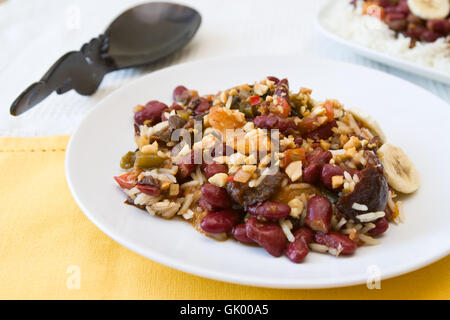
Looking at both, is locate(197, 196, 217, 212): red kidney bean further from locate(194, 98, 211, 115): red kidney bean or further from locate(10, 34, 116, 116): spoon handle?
locate(10, 34, 116, 116): spoon handle

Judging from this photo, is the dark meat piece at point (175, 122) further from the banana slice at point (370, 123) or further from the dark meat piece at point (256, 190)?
the banana slice at point (370, 123)

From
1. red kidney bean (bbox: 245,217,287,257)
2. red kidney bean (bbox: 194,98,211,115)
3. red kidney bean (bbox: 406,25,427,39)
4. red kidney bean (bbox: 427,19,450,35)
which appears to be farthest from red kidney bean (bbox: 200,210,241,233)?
red kidney bean (bbox: 427,19,450,35)

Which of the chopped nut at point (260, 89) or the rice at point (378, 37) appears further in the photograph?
the rice at point (378, 37)

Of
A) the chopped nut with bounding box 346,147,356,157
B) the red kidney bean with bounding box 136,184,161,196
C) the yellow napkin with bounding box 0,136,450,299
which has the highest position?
the chopped nut with bounding box 346,147,356,157

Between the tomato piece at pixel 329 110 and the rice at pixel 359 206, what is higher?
the tomato piece at pixel 329 110

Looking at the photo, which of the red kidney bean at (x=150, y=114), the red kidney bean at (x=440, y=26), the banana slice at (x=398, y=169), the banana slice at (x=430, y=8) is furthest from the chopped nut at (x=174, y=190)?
the banana slice at (x=430, y=8)

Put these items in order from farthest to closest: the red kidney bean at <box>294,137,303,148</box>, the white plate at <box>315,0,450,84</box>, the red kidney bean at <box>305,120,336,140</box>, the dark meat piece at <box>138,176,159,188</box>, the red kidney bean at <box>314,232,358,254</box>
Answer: the white plate at <box>315,0,450,84</box> < the red kidney bean at <box>305,120,336,140</box> < the red kidney bean at <box>294,137,303,148</box> < the dark meat piece at <box>138,176,159,188</box> < the red kidney bean at <box>314,232,358,254</box>
